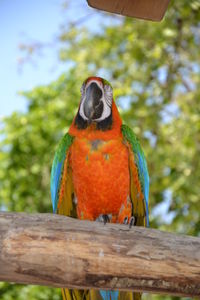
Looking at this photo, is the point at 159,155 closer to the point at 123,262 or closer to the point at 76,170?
the point at 76,170

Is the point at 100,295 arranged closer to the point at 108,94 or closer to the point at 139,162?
the point at 139,162

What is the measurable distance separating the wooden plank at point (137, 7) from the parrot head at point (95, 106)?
420mm

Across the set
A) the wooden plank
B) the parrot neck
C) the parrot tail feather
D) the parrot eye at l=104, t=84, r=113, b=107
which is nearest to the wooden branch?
the parrot tail feather

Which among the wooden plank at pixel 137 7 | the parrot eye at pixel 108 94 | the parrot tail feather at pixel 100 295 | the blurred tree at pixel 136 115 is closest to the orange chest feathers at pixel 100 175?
the parrot eye at pixel 108 94

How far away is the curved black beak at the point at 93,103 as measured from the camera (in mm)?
2701

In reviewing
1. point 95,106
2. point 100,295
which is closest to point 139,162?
point 95,106

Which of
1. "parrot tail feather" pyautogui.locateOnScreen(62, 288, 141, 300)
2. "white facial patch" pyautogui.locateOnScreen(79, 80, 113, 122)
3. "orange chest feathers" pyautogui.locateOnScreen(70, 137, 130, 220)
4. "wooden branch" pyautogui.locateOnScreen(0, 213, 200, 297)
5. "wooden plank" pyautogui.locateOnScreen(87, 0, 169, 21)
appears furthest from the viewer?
"white facial patch" pyautogui.locateOnScreen(79, 80, 113, 122)

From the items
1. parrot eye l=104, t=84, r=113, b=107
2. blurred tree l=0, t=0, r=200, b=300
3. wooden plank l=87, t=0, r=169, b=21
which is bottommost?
blurred tree l=0, t=0, r=200, b=300

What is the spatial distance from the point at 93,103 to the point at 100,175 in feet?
1.39

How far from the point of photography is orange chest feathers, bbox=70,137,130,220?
262 cm

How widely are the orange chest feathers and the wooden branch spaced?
755 mm

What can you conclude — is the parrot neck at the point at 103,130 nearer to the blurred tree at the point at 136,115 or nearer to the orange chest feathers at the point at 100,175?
the orange chest feathers at the point at 100,175

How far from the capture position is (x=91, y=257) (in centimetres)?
177

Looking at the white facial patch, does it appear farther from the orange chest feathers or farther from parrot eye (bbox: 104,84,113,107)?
the orange chest feathers
